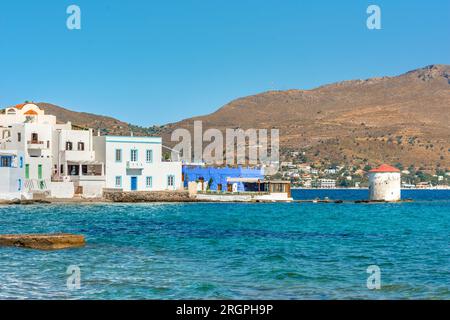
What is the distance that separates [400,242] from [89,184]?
39481 mm

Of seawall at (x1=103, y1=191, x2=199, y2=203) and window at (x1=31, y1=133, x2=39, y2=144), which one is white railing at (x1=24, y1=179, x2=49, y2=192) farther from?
seawall at (x1=103, y1=191, x2=199, y2=203)

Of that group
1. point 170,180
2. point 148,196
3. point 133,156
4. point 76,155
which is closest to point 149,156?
point 133,156

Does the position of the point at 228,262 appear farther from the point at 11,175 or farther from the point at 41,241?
the point at 11,175

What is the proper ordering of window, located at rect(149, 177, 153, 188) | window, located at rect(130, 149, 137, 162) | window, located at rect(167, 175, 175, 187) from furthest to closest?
window, located at rect(167, 175, 175, 187) < window, located at rect(149, 177, 153, 188) < window, located at rect(130, 149, 137, 162)

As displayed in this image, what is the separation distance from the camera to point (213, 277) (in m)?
19.2

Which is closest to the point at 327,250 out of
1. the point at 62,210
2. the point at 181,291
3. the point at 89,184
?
the point at 181,291

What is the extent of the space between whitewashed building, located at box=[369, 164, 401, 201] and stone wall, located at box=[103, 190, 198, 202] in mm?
18052

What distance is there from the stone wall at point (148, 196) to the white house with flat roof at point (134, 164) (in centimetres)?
136

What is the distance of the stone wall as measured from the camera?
6625 cm

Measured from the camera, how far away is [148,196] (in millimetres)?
68438

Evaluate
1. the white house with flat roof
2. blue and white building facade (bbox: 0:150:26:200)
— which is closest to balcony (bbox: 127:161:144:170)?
the white house with flat roof

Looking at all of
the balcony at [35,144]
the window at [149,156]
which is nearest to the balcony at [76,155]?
the balcony at [35,144]

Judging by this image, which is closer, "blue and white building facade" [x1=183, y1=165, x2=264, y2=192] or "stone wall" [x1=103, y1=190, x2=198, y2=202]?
"stone wall" [x1=103, y1=190, x2=198, y2=202]
